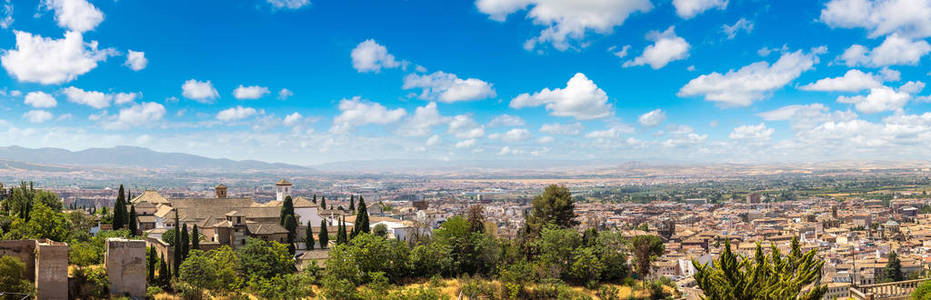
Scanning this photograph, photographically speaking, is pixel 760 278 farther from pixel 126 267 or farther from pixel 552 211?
pixel 126 267

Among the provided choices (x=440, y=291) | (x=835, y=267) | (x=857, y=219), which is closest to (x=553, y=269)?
(x=440, y=291)

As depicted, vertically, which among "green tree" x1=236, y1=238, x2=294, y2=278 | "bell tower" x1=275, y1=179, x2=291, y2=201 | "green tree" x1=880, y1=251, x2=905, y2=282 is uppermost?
"bell tower" x1=275, y1=179, x2=291, y2=201

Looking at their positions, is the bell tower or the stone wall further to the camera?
the bell tower

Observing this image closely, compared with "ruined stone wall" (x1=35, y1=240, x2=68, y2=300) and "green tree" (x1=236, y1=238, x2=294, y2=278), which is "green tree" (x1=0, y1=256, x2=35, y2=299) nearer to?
"ruined stone wall" (x1=35, y1=240, x2=68, y2=300)

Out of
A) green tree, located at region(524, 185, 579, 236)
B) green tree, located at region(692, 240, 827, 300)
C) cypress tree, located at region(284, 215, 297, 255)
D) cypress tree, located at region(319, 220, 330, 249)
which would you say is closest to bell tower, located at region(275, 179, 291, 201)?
cypress tree, located at region(284, 215, 297, 255)

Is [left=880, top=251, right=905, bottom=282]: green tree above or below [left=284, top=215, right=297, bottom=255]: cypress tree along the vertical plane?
below

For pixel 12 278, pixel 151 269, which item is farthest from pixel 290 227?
pixel 12 278

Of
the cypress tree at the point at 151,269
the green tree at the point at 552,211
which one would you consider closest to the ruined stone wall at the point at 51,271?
the cypress tree at the point at 151,269

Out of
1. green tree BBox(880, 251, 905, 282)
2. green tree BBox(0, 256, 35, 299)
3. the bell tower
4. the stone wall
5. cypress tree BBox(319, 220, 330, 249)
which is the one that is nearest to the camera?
green tree BBox(0, 256, 35, 299)
